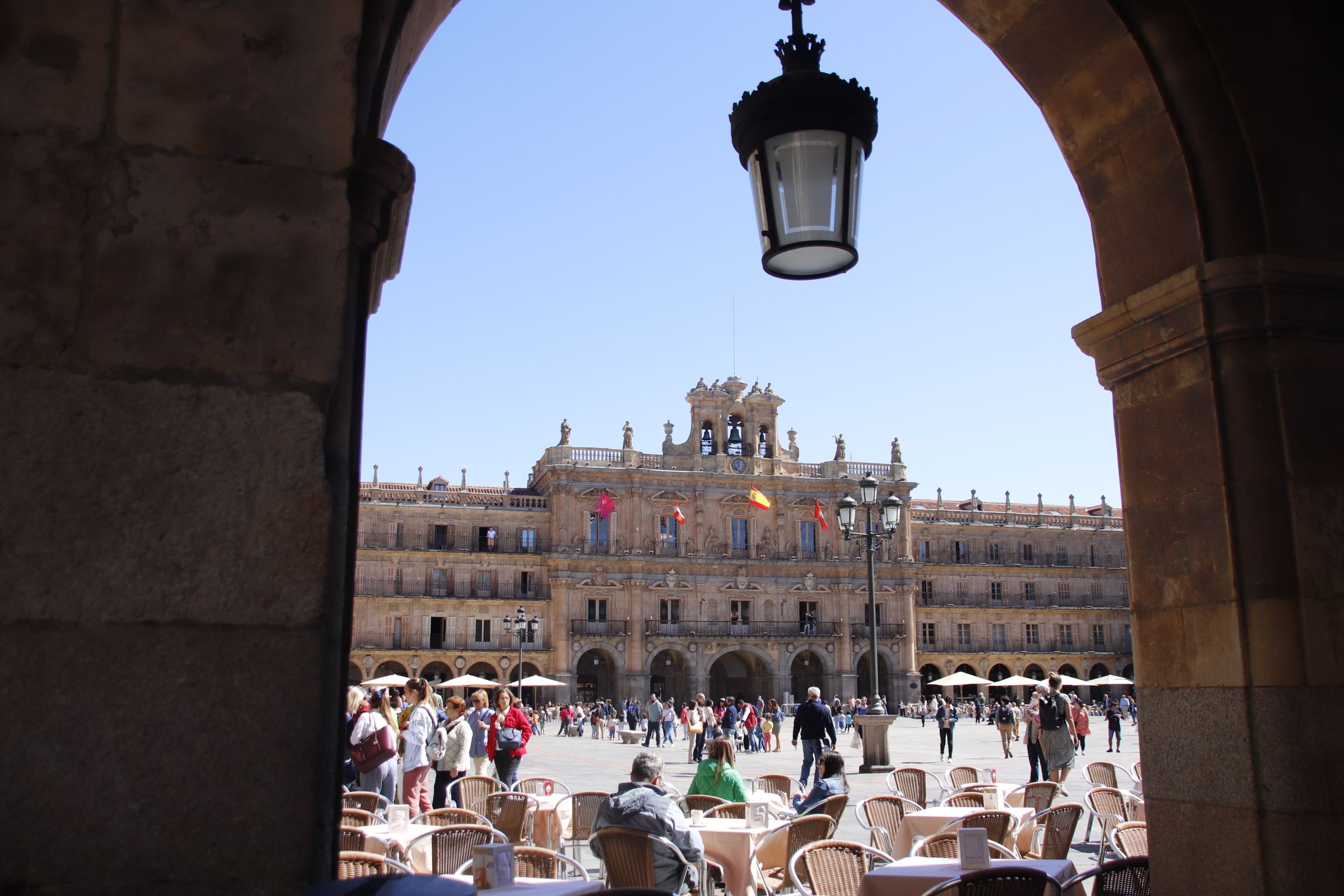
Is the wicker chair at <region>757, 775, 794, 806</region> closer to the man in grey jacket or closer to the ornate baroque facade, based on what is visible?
the man in grey jacket

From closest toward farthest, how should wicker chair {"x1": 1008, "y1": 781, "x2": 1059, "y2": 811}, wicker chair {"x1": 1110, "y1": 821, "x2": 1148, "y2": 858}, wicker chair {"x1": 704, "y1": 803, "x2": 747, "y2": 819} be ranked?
wicker chair {"x1": 1110, "y1": 821, "x2": 1148, "y2": 858} → wicker chair {"x1": 704, "y1": 803, "x2": 747, "y2": 819} → wicker chair {"x1": 1008, "y1": 781, "x2": 1059, "y2": 811}

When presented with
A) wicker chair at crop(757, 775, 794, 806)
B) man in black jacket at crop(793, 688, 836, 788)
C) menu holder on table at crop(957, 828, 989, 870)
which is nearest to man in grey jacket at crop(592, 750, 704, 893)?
menu holder on table at crop(957, 828, 989, 870)

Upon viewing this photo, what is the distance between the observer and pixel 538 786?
8695 millimetres

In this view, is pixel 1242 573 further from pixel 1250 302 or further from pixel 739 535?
pixel 739 535

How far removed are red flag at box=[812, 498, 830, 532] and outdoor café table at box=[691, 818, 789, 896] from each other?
38746 mm

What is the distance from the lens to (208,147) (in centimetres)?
181

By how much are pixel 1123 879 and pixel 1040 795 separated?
124 inches

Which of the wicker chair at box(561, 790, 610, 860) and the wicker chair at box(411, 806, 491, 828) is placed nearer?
the wicker chair at box(411, 806, 491, 828)

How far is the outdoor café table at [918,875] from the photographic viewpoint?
13.9 ft

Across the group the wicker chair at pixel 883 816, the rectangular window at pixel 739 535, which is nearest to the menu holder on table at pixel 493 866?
the wicker chair at pixel 883 816

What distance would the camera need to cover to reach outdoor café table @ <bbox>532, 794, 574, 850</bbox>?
22.7 feet

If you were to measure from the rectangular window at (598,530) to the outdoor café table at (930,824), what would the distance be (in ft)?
122

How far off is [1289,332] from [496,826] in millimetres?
5191

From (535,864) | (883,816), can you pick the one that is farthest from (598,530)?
(535,864)
